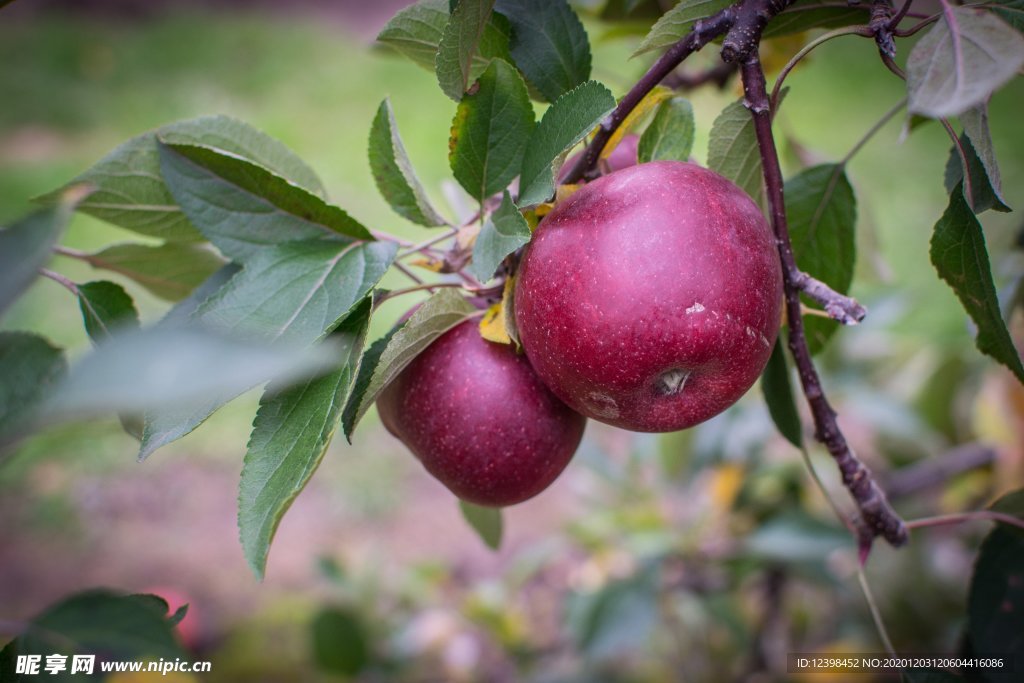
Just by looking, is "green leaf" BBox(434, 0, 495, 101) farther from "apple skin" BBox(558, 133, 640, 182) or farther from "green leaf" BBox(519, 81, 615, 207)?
"apple skin" BBox(558, 133, 640, 182)

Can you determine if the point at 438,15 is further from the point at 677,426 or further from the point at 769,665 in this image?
the point at 769,665

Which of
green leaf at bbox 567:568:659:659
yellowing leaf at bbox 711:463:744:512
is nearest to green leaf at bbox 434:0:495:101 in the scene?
green leaf at bbox 567:568:659:659

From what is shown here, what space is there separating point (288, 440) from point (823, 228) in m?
0.56

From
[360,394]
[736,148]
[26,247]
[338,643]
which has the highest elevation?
[26,247]

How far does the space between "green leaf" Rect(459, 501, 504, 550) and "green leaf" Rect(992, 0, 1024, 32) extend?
2.10 feet

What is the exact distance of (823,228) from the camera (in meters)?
0.80

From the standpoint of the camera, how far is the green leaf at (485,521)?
85 cm

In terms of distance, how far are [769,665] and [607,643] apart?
0.40 meters

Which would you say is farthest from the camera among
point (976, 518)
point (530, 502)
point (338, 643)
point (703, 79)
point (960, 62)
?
point (530, 502)

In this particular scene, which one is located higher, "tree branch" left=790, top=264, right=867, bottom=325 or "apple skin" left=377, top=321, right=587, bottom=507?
"tree branch" left=790, top=264, right=867, bottom=325

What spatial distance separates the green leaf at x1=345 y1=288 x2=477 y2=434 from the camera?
61cm

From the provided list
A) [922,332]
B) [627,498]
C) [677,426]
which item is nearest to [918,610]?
[627,498]

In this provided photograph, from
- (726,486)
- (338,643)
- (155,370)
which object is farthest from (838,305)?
(338,643)

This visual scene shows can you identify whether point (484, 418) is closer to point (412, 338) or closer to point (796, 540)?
point (412, 338)
